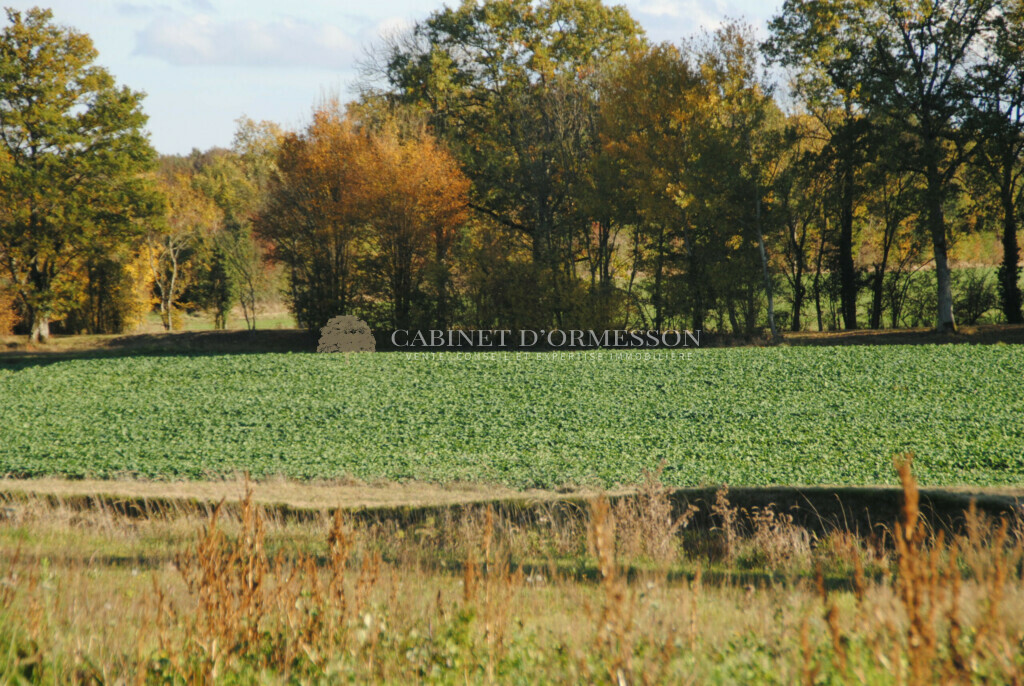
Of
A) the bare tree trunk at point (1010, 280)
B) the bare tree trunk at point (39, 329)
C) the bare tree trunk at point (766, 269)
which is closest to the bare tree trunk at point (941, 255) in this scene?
the bare tree trunk at point (1010, 280)

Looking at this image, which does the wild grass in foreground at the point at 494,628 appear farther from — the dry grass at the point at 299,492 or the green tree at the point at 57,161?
the green tree at the point at 57,161

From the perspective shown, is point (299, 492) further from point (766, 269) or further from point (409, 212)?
point (766, 269)

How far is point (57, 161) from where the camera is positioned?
2766 centimetres

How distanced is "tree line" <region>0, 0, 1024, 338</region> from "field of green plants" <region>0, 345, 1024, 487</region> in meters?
5.53

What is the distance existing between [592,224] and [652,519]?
23342mm

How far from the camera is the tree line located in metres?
23.4

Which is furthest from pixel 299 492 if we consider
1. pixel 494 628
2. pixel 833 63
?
pixel 833 63

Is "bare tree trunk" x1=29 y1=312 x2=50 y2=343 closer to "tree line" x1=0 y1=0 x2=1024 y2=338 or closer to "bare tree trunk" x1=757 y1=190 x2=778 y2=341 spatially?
"tree line" x1=0 y1=0 x2=1024 y2=338

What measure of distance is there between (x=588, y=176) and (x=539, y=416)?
48.1ft

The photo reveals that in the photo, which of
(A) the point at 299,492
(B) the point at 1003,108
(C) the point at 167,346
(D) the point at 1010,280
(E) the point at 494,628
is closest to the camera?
(E) the point at 494,628

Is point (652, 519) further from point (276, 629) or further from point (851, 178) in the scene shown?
point (851, 178)

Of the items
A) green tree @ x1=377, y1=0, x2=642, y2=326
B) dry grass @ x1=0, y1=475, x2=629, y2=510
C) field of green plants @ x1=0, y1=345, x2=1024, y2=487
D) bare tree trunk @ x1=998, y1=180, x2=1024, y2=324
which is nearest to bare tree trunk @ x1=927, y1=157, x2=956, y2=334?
bare tree trunk @ x1=998, y1=180, x2=1024, y2=324

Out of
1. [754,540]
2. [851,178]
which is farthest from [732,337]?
[754,540]

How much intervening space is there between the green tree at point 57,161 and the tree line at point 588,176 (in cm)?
9
